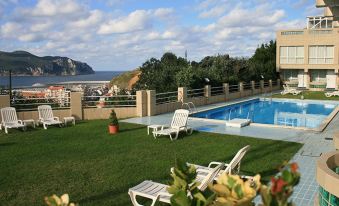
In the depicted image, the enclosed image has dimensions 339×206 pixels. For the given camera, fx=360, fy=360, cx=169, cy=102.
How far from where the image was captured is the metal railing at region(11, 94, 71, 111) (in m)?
16.7

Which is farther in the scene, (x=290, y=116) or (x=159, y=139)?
(x=290, y=116)

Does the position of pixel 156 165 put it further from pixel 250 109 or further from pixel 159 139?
pixel 250 109

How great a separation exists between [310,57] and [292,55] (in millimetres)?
1965

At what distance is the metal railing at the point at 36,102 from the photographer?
1673 centimetres

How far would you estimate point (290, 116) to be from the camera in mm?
21219

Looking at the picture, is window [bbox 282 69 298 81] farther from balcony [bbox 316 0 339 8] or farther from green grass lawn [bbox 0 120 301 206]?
balcony [bbox 316 0 339 8]

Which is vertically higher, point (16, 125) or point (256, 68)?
point (256, 68)

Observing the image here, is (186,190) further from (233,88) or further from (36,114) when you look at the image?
(233,88)

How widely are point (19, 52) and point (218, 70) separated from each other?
15531cm

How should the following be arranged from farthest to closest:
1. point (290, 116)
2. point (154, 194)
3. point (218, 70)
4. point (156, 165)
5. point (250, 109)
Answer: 1. point (218, 70)
2. point (250, 109)
3. point (290, 116)
4. point (156, 165)
5. point (154, 194)

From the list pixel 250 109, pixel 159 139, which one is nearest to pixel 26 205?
pixel 159 139

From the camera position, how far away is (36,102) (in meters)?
17.9

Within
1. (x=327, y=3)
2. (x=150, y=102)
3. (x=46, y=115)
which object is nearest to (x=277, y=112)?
(x=150, y=102)

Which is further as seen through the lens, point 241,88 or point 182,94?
point 241,88
